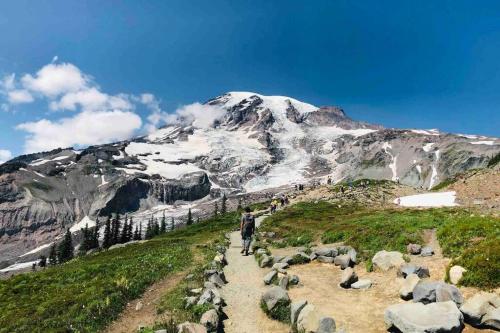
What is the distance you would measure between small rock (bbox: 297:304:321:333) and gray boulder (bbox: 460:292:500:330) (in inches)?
199

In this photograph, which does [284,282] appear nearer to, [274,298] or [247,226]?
[274,298]

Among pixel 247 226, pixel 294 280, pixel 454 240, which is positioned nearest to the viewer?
pixel 294 280

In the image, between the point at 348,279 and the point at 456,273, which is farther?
the point at 348,279

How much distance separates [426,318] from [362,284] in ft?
22.9

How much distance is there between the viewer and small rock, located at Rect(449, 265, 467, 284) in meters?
18.0

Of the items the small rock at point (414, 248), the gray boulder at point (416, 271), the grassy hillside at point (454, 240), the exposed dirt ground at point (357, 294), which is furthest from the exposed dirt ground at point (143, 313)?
the small rock at point (414, 248)

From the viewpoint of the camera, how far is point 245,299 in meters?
21.8

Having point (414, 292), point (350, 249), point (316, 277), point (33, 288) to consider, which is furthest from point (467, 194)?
point (33, 288)

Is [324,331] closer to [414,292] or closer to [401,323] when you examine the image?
[401,323]

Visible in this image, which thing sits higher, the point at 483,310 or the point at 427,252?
the point at 427,252

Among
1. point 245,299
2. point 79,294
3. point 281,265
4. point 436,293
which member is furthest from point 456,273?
point 79,294

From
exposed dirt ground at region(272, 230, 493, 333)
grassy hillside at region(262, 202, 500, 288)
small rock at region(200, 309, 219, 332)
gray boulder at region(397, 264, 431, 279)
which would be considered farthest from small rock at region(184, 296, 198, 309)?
grassy hillside at region(262, 202, 500, 288)

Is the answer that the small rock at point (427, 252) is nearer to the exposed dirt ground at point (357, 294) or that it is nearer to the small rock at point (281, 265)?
the exposed dirt ground at point (357, 294)

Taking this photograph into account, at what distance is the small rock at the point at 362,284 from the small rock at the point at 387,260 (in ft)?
7.02
